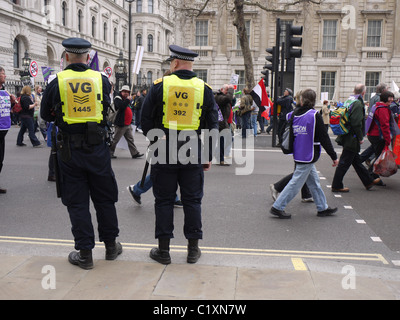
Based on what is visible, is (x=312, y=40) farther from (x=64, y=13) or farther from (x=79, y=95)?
(x=79, y=95)

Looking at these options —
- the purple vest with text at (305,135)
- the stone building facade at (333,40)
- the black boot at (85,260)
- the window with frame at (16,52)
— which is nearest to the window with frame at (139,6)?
the window with frame at (16,52)

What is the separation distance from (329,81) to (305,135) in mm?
31061

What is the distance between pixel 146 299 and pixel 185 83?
1.93 m

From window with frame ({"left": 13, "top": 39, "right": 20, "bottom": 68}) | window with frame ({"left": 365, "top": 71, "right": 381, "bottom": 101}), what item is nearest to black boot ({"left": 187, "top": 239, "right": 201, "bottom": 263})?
window with frame ({"left": 365, "top": 71, "right": 381, "bottom": 101})

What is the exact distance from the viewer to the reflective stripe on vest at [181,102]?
4.08 meters

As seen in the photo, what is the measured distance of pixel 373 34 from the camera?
113 ft

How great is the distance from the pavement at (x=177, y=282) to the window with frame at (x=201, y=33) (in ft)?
110

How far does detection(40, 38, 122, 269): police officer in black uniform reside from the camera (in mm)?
3967

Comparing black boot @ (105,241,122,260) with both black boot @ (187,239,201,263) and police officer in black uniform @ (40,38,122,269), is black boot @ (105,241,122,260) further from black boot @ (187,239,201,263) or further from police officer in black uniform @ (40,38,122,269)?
black boot @ (187,239,201,263)

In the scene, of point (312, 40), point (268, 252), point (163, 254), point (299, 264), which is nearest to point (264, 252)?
point (268, 252)

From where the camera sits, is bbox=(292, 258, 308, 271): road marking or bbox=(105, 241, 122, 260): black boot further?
bbox=(105, 241, 122, 260): black boot

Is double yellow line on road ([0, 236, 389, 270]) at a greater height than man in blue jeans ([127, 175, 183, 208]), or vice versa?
man in blue jeans ([127, 175, 183, 208])

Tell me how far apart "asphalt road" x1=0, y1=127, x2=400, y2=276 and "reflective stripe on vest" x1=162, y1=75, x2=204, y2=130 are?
4.39 feet

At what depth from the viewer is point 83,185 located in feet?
13.3
